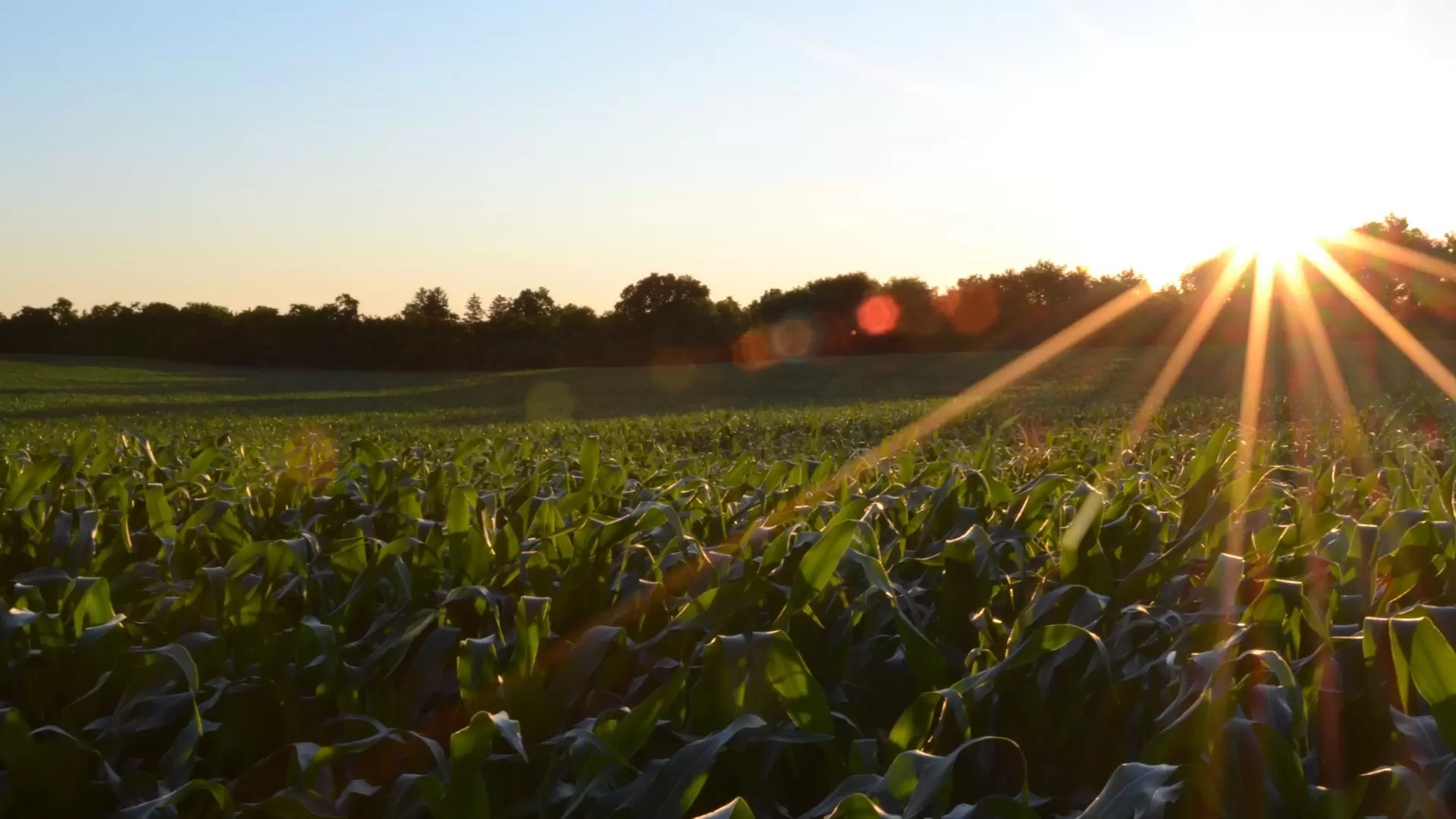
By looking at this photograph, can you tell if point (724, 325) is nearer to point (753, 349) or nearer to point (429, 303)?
point (753, 349)

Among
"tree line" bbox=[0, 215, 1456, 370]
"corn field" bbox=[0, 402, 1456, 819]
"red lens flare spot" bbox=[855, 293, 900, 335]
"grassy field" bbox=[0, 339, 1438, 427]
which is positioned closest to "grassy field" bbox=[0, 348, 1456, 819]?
"corn field" bbox=[0, 402, 1456, 819]

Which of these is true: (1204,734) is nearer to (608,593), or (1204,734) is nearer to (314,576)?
(608,593)

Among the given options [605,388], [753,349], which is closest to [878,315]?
[753,349]

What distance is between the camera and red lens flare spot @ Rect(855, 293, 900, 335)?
67.5m

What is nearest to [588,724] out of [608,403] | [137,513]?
[137,513]

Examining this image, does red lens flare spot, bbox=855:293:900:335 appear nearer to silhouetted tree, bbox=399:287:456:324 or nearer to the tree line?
the tree line

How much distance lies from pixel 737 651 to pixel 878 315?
69.0 metres

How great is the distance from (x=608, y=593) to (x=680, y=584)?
0.48ft

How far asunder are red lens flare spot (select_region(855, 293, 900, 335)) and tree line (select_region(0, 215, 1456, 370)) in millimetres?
114

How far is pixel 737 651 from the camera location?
1.41 metres

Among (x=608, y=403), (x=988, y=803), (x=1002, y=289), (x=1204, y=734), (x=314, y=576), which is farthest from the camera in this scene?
(x=1002, y=289)

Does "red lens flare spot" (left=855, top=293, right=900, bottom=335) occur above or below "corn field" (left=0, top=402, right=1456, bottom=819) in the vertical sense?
above

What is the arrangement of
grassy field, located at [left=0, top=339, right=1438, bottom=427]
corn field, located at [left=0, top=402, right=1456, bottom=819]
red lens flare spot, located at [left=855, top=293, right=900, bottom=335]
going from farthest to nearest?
red lens flare spot, located at [left=855, top=293, right=900, bottom=335]
grassy field, located at [left=0, top=339, right=1438, bottom=427]
corn field, located at [left=0, top=402, right=1456, bottom=819]

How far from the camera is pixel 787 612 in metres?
1.72
